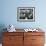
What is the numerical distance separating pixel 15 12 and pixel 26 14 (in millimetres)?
365

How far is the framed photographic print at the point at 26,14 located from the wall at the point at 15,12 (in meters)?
0.10

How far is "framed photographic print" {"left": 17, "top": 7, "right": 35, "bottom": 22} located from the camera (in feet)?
13.9

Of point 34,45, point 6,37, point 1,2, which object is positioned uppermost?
point 1,2

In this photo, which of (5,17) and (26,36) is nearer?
(26,36)

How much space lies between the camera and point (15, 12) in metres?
4.24

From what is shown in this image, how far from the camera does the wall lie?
4.23 m

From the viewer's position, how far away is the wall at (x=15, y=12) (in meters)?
4.23

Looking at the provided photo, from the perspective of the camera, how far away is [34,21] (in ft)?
14.0

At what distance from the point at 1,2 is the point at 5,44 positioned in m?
1.38

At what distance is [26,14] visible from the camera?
4.26 meters

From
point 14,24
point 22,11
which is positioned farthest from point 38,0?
Answer: point 14,24

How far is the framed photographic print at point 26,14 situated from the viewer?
4.23m

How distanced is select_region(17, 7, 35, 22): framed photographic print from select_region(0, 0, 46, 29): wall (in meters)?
0.10

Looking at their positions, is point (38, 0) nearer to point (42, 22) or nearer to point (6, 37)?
point (42, 22)
